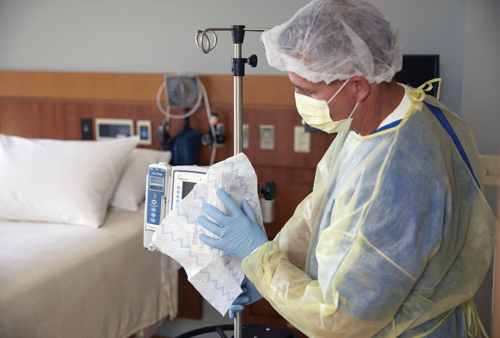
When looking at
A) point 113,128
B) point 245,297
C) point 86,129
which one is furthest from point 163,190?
point 86,129

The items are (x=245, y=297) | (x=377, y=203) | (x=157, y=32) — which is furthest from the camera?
(x=157, y=32)

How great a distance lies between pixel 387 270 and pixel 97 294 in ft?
3.96

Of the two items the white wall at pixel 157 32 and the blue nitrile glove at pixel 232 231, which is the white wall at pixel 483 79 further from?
the blue nitrile glove at pixel 232 231

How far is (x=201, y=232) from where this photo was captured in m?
1.11

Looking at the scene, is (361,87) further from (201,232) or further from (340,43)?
(201,232)

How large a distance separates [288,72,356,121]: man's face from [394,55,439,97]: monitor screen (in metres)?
0.98

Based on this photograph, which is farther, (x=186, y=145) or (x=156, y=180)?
(x=186, y=145)

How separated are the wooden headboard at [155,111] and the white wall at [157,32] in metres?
0.08

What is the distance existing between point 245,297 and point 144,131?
1393mm

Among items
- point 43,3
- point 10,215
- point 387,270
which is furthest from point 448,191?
point 43,3

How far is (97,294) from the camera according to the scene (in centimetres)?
165

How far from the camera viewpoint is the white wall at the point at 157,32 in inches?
75.0

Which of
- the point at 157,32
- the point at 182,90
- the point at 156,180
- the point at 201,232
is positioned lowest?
the point at 201,232

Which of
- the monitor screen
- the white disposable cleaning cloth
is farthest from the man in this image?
the monitor screen
